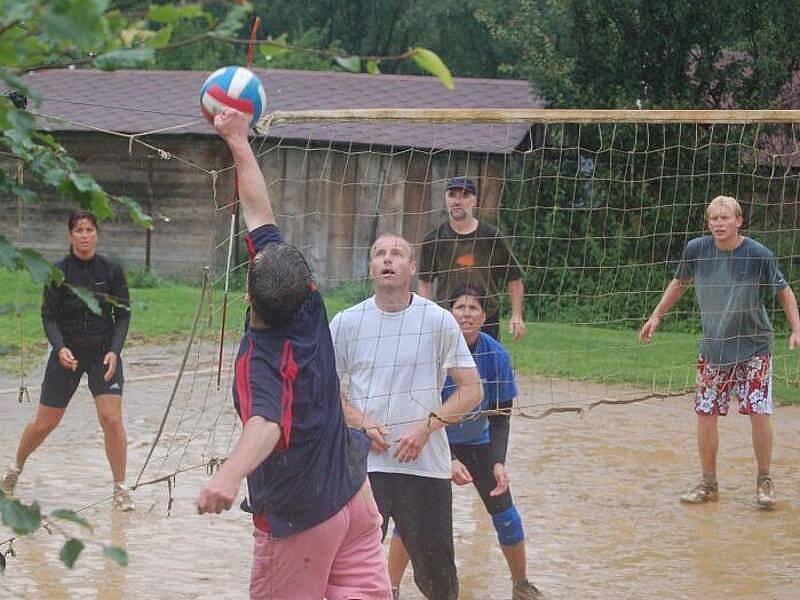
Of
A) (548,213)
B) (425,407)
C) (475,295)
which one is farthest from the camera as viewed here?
(548,213)

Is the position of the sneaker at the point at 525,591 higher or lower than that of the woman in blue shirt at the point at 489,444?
lower

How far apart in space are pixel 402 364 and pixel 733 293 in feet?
10.7

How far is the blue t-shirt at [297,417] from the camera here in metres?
4.09

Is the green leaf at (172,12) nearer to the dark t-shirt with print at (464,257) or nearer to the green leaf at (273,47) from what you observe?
the green leaf at (273,47)

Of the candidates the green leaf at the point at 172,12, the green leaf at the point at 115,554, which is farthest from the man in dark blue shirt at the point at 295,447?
the green leaf at the point at 172,12

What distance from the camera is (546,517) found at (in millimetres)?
7934

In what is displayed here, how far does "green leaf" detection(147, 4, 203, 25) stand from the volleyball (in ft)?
10.9

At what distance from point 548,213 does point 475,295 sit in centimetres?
1109

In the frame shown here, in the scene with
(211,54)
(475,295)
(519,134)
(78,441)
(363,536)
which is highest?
(211,54)

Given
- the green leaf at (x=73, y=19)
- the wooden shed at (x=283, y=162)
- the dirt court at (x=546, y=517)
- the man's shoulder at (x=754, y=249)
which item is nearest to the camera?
the green leaf at (x=73, y=19)

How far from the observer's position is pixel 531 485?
28.8 feet

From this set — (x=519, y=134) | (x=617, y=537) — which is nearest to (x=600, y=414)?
(x=617, y=537)

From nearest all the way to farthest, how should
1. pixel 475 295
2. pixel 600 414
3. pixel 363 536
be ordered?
1. pixel 363 536
2. pixel 475 295
3. pixel 600 414

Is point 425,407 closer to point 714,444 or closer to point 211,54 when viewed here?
point 714,444
